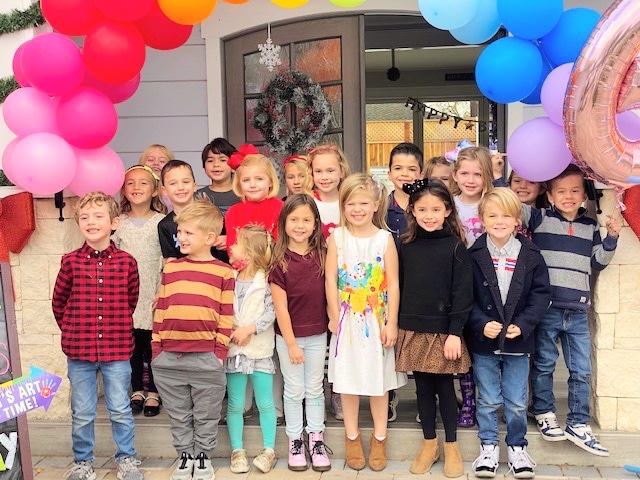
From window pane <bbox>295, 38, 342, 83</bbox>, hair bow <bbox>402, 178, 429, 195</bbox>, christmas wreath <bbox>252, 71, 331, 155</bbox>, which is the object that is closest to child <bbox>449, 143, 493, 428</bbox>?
hair bow <bbox>402, 178, 429, 195</bbox>

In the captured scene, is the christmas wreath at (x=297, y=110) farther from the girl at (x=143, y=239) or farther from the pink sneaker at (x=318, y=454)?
the pink sneaker at (x=318, y=454)

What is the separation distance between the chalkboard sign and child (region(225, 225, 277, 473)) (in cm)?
95

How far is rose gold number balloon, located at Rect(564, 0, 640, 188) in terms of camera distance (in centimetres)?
288

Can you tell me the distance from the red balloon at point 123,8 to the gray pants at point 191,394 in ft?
5.07

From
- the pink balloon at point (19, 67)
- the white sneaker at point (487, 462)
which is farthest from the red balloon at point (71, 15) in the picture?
the white sneaker at point (487, 462)

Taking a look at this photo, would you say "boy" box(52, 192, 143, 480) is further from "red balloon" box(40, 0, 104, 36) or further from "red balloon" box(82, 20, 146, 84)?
"red balloon" box(40, 0, 104, 36)

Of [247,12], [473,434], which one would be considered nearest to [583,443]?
[473,434]

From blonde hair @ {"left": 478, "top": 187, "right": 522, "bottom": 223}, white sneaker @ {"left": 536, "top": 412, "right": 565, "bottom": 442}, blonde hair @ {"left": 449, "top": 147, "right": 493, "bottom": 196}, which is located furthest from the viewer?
blonde hair @ {"left": 449, "top": 147, "right": 493, "bottom": 196}

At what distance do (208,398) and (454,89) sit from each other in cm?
830

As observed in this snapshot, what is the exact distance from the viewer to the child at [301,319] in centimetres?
353

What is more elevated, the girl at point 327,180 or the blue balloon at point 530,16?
the blue balloon at point 530,16

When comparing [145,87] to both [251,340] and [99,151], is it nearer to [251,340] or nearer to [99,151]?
[99,151]

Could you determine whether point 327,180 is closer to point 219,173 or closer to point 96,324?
point 219,173

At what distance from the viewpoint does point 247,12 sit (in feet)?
19.3
